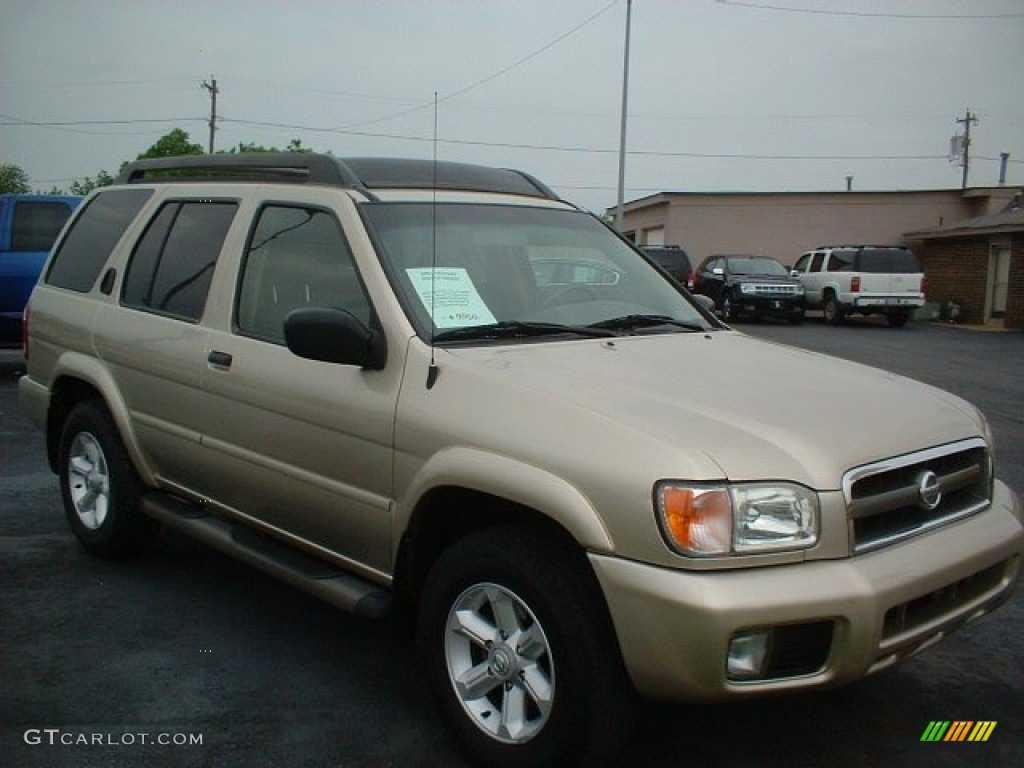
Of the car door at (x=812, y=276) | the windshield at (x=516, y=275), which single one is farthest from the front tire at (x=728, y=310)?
the windshield at (x=516, y=275)

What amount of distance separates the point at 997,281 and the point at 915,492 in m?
26.9

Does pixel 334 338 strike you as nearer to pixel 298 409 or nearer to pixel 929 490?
pixel 298 409

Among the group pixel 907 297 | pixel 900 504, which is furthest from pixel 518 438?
pixel 907 297

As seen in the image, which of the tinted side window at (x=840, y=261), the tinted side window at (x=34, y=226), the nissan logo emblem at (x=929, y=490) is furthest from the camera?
the tinted side window at (x=840, y=261)

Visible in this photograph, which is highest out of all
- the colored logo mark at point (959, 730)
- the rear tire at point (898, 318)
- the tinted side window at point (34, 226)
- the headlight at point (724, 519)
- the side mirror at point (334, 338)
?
Answer: the tinted side window at point (34, 226)

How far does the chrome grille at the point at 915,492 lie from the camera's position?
2.75m

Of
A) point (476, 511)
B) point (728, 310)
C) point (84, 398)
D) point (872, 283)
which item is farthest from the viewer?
point (728, 310)

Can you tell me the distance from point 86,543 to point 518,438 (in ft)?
10.0

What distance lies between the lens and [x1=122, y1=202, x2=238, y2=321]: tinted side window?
4320 millimetres

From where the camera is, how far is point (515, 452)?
289 cm

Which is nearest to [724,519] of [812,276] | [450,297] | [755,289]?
[450,297]

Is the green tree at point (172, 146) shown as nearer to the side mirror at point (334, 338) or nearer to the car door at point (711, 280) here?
the car door at point (711, 280)

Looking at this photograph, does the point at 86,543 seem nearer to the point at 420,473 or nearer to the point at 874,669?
the point at 420,473

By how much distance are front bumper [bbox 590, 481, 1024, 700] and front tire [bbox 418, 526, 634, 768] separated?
0.11 m
